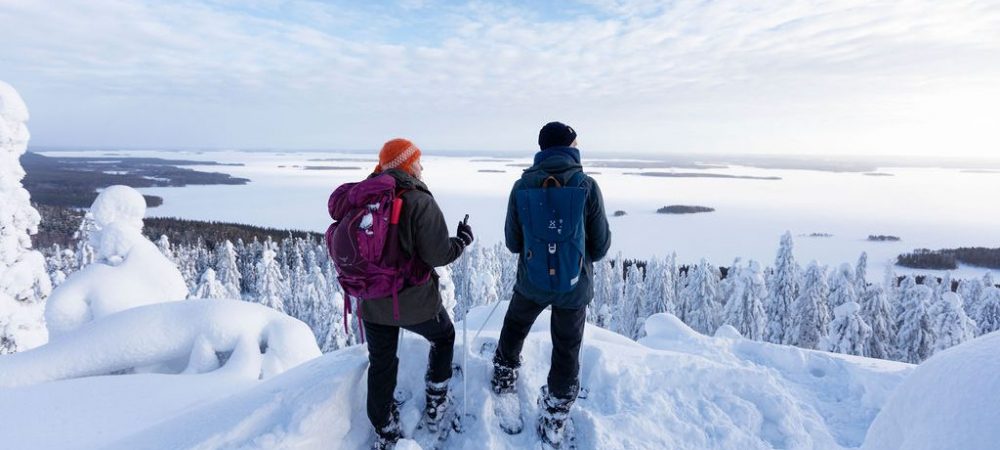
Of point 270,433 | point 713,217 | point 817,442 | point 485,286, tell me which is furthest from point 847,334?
point 713,217

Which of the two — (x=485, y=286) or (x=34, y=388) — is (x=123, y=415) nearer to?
(x=34, y=388)

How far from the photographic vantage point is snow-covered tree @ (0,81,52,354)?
43.4 feet

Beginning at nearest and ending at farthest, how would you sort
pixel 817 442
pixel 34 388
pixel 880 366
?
pixel 817 442, pixel 34 388, pixel 880 366

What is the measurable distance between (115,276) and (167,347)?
4.86 metres

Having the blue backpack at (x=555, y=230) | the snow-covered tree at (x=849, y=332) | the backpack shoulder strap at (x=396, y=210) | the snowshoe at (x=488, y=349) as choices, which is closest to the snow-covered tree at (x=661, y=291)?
the snow-covered tree at (x=849, y=332)

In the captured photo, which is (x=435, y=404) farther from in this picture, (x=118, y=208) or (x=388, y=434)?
(x=118, y=208)

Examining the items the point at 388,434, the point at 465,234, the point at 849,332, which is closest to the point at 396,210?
the point at 465,234

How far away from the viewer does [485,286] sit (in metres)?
37.8

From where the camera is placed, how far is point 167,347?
6438 mm

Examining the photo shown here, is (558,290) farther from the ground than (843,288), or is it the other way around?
(558,290)

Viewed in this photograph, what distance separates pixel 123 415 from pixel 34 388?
64.9 inches

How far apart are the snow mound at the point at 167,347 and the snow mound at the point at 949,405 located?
685cm

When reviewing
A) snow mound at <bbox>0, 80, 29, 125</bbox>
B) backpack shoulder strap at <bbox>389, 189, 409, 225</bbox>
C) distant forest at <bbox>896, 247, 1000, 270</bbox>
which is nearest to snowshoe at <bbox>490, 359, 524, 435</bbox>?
backpack shoulder strap at <bbox>389, 189, 409, 225</bbox>

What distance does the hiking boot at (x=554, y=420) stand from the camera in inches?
157
